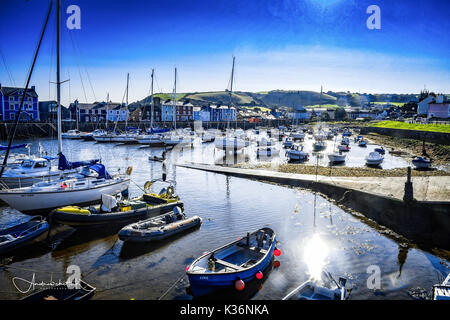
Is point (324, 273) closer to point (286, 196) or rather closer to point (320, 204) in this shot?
point (320, 204)

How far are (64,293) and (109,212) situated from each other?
7774 mm

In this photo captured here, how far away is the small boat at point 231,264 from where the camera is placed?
10664 millimetres

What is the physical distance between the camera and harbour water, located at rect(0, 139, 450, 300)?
11.7m

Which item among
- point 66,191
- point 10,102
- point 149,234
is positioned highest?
point 10,102

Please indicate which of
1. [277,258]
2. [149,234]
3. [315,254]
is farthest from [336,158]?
[149,234]

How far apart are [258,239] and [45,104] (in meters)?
121

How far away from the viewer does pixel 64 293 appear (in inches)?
392

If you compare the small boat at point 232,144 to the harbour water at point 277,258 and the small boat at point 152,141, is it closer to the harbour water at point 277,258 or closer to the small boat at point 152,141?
the small boat at point 152,141

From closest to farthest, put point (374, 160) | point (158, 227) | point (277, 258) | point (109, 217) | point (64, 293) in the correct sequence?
point (64, 293) → point (277, 258) → point (158, 227) → point (109, 217) → point (374, 160)

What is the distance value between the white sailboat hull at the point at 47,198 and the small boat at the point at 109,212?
1.83 m

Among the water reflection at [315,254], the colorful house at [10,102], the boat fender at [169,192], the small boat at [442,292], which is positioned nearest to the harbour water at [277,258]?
the water reflection at [315,254]

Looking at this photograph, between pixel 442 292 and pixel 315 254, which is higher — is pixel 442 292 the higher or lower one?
the higher one

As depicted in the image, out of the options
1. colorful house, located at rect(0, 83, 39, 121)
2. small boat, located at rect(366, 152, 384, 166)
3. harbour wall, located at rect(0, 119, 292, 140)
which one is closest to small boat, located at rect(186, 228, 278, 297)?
small boat, located at rect(366, 152, 384, 166)

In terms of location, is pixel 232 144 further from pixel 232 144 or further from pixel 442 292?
pixel 442 292
